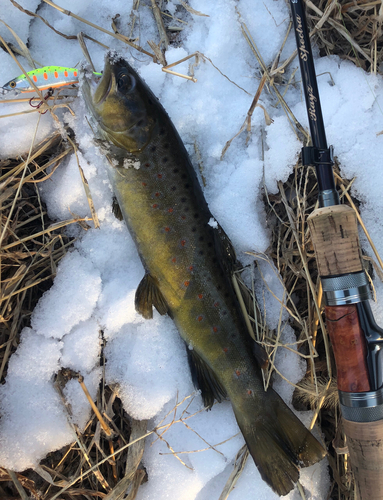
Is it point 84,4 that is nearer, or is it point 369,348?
point 369,348

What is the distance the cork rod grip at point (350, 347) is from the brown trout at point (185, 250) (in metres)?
0.44

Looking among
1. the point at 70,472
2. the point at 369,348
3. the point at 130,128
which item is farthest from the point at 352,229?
the point at 70,472

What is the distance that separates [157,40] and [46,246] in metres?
1.35

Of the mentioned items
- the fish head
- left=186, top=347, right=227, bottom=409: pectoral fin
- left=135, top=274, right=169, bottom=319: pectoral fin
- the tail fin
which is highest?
the fish head

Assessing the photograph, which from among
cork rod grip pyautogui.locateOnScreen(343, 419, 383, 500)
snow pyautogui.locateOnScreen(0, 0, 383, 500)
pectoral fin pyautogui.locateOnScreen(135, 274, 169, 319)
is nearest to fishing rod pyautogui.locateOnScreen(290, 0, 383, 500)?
cork rod grip pyautogui.locateOnScreen(343, 419, 383, 500)

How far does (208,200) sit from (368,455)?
4.63 feet

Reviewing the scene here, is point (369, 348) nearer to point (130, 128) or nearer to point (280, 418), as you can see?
point (280, 418)

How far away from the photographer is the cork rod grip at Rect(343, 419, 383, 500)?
1500 millimetres

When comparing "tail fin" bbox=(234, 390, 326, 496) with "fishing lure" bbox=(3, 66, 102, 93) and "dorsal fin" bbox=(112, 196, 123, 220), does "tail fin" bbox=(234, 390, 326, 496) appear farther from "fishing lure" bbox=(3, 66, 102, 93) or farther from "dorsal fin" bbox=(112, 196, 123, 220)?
"fishing lure" bbox=(3, 66, 102, 93)

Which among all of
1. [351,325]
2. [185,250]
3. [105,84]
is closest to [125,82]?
[105,84]

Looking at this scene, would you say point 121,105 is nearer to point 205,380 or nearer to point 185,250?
point 185,250

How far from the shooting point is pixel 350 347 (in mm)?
1508

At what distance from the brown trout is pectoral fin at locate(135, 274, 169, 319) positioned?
44 mm

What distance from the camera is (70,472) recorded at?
1.95m
